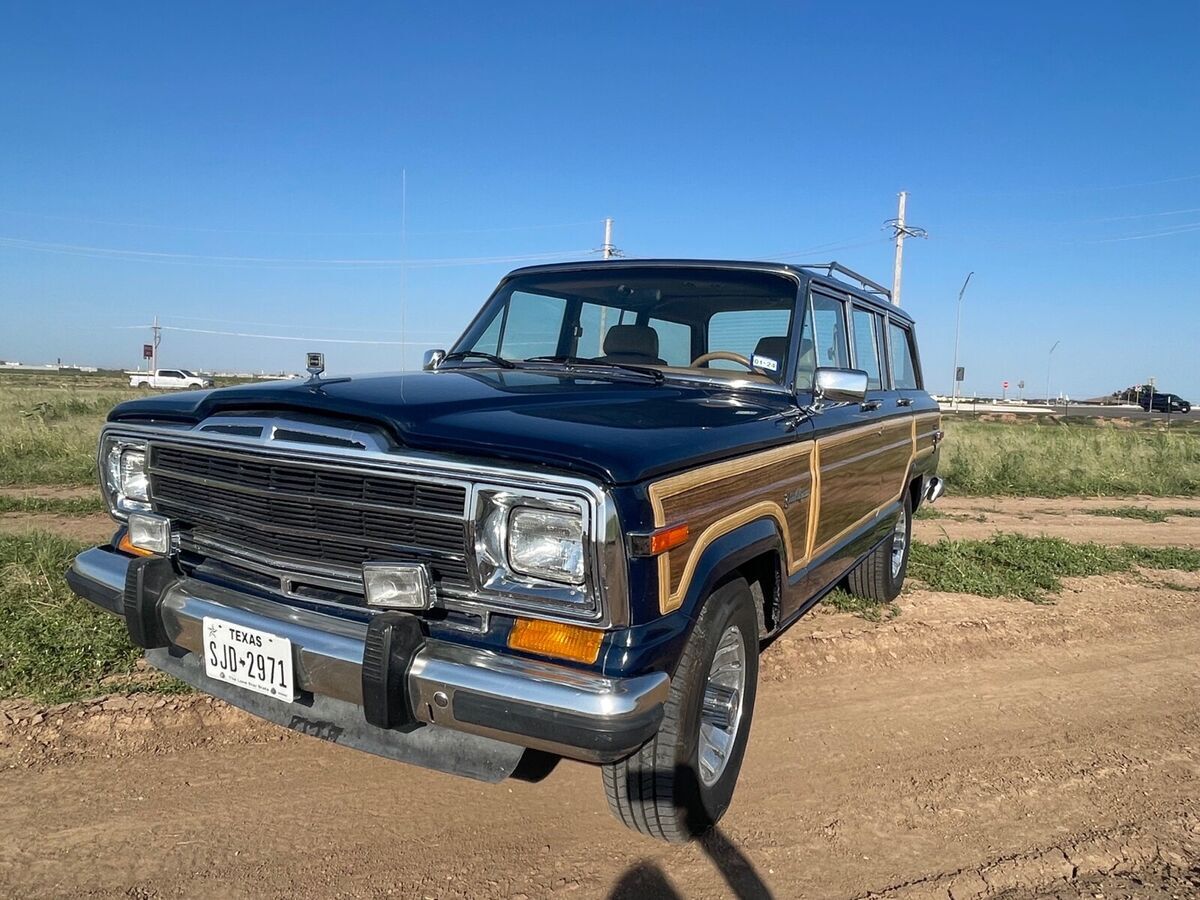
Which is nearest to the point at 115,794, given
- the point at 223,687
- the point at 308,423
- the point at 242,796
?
the point at 242,796

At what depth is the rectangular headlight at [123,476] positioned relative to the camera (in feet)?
9.98

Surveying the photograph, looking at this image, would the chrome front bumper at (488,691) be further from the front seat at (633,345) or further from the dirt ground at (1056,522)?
the dirt ground at (1056,522)

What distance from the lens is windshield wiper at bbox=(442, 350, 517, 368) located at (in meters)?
3.80

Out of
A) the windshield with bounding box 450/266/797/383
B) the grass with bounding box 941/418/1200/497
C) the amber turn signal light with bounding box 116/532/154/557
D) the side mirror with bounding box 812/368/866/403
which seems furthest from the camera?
the grass with bounding box 941/418/1200/497

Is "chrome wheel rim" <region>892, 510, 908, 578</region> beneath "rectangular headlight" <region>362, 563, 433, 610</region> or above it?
beneath

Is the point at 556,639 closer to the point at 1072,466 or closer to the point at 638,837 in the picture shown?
the point at 638,837

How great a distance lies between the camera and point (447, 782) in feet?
9.71

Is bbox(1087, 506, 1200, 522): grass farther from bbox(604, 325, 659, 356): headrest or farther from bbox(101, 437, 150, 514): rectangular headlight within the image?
bbox(101, 437, 150, 514): rectangular headlight

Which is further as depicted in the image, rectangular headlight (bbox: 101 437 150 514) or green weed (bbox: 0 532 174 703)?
green weed (bbox: 0 532 174 703)

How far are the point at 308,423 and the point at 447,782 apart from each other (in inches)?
55.6

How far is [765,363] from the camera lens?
3.53 meters

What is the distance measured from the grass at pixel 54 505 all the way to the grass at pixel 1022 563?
7.04 m

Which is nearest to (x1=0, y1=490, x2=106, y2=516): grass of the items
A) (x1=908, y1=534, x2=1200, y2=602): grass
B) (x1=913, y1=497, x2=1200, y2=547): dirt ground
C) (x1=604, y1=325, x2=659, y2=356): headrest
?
(x1=604, y1=325, x2=659, y2=356): headrest

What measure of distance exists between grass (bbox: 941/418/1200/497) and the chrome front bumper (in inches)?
437
